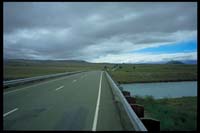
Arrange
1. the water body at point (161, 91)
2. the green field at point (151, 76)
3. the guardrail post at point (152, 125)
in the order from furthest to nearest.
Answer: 1. the green field at point (151, 76)
2. the water body at point (161, 91)
3. the guardrail post at point (152, 125)

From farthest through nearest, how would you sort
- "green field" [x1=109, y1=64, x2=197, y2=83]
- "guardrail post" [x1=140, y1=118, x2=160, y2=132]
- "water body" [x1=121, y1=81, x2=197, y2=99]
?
1. "green field" [x1=109, y1=64, x2=197, y2=83]
2. "water body" [x1=121, y1=81, x2=197, y2=99]
3. "guardrail post" [x1=140, y1=118, x2=160, y2=132]

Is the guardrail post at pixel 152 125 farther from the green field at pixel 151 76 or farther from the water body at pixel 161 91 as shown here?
the green field at pixel 151 76

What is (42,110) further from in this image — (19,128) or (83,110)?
(19,128)

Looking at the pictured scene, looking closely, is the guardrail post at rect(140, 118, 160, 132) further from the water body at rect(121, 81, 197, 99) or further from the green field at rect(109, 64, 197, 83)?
the green field at rect(109, 64, 197, 83)

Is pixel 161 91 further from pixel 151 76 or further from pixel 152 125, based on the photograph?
pixel 151 76

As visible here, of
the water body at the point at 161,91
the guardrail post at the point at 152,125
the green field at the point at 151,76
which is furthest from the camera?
the green field at the point at 151,76

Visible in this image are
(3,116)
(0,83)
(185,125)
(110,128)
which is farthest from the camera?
(0,83)

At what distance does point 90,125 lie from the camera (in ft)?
24.5

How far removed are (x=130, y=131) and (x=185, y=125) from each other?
25.0 ft

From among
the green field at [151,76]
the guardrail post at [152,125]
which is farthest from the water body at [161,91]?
the guardrail post at [152,125]

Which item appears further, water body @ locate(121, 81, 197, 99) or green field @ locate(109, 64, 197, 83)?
green field @ locate(109, 64, 197, 83)

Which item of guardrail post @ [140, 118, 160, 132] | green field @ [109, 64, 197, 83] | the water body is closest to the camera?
guardrail post @ [140, 118, 160, 132]

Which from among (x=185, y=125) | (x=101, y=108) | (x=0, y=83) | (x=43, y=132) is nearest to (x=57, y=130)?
(x=43, y=132)

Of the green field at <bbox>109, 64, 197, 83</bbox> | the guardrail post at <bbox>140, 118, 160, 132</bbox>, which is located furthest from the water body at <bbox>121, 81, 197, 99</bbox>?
the guardrail post at <bbox>140, 118, 160, 132</bbox>
